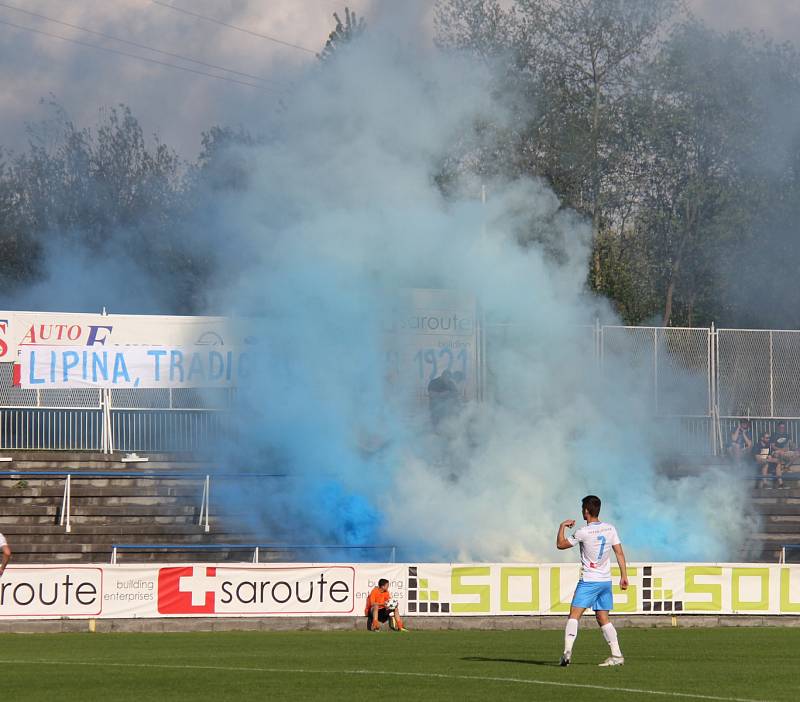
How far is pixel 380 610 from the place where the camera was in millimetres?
21812

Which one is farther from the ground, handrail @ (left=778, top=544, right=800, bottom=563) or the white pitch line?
handrail @ (left=778, top=544, right=800, bottom=563)

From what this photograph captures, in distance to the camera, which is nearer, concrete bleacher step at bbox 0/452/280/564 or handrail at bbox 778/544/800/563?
handrail at bbox 778/544/800/563

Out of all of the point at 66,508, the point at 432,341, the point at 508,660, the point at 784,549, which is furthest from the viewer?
the point at 432,341

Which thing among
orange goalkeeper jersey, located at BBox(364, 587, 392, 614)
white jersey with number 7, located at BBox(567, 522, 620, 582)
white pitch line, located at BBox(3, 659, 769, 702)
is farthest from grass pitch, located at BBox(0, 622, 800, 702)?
white jersey with number 7, located at BBox(567, 522, 620, 582)

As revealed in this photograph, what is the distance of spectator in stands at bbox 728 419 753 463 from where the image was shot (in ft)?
106

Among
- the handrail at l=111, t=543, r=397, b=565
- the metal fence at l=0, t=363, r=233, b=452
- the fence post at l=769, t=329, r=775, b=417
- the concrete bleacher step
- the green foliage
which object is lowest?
the handrail at l=111, t=543, r=397, b=565

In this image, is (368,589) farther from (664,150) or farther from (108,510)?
(664,150)

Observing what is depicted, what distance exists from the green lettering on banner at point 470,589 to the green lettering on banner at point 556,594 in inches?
40.2

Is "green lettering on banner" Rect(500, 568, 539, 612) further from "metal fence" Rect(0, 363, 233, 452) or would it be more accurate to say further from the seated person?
"metal fence" Rect(0, 363, 233, 452)

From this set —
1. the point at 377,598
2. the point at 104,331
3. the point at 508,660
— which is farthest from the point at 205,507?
the point at 508,660

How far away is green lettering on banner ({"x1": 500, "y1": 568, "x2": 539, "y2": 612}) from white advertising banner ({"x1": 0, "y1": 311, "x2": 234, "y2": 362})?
11.4m

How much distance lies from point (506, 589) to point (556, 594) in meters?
0.82

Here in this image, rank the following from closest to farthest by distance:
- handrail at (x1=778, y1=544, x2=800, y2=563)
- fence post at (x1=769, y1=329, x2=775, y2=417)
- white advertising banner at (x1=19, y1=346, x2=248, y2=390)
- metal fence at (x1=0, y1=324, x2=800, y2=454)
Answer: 1. handrail at (x1=778, y1=544, x2=800, y2=563)
2. white advertising banner at (x1=19, y1=346, x2=248, y2=390)
3. metal fence at (x1=0, y1=324, x2=800, y2=454)
4. fence post at (x1=769, y1=329, x2=775, y2=417)

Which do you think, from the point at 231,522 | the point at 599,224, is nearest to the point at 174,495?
the point at 231,522
